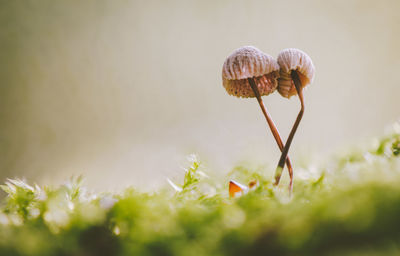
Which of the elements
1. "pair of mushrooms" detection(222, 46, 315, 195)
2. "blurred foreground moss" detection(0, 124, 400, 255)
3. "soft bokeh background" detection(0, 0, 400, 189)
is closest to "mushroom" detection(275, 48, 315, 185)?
"pair of mushrooms" detection(222, 46, 315, 195)

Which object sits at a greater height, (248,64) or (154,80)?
(154,80)

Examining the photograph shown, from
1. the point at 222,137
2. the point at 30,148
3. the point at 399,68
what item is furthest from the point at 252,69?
the point at 399,68

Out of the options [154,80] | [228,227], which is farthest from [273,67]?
[154,80]

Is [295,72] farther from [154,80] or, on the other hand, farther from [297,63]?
[154,80]

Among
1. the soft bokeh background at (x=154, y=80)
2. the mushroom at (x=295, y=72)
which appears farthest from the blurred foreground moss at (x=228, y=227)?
the soft bokeh background at (x=154, y=80)

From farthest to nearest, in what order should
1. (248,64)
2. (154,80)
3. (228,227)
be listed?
(154,80)
(248,64)
(228,227)

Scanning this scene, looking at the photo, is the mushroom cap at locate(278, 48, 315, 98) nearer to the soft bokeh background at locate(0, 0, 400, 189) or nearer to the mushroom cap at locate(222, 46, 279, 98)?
the mushroom cap at locate(222, 46, 279, 98)

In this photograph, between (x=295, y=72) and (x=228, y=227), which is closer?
(x=228, y=227)

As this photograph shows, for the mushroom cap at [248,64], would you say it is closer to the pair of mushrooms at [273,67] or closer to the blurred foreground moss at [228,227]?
the pair of mushrooms at [273,67]
